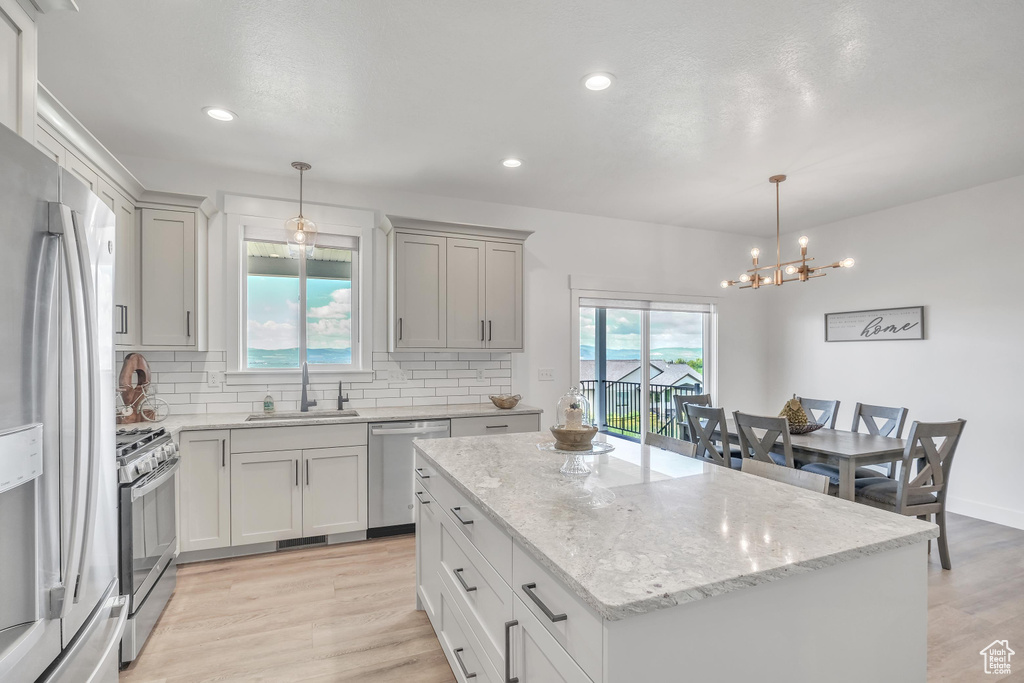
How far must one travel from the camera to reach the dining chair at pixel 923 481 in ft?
9.64

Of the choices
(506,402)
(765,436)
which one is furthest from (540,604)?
(506,402)

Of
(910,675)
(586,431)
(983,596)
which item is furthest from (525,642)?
(983,596)

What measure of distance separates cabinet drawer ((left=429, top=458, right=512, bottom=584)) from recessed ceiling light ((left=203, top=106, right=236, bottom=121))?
7.74 feet

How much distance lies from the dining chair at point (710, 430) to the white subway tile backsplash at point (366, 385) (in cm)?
167

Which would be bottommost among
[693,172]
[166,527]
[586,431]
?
[166,527]

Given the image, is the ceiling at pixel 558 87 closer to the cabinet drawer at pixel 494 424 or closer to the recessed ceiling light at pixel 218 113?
the recessed ceiling light at pixel 218 113

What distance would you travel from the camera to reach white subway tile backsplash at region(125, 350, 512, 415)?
368 centimetres

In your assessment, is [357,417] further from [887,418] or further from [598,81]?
[887,418]

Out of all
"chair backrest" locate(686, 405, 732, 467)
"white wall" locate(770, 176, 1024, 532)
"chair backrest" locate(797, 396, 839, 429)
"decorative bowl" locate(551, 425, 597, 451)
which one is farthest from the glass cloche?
"white wall" locate(770, 176, 1024, 532)

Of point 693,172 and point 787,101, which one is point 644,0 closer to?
point 787,101

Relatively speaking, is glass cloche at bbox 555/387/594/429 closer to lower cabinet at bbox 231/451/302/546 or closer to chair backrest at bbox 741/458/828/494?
chair backrest at bbox 741/458/828/494

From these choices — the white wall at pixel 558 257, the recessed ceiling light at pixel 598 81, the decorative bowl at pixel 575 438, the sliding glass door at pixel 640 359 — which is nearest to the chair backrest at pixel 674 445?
the decorative bowl at pixel 575 438

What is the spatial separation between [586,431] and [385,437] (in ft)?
6.92

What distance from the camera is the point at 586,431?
196cm
